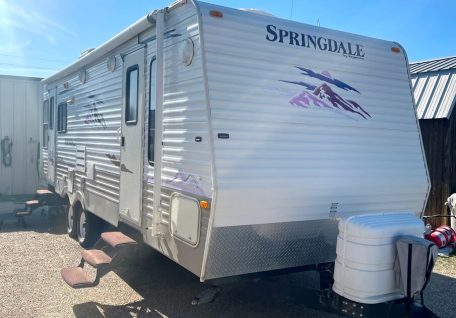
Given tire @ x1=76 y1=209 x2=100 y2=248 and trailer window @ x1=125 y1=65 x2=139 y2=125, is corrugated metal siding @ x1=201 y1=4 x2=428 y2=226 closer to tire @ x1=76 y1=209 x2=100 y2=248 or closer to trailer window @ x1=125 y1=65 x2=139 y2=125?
trailer window @ x1=125 y1=65 x2=139 y2=125

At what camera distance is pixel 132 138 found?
5.10 meters

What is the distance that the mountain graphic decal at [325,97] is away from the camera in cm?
412

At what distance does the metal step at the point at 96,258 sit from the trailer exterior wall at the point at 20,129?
26.7 feet

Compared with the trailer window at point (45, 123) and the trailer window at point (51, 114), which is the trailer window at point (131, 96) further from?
the trailer window at point (45, 123)

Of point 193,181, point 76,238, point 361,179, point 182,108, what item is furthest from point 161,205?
point 76,238

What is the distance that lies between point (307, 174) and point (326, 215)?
48 cm

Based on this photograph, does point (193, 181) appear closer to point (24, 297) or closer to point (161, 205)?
point (161, 205)

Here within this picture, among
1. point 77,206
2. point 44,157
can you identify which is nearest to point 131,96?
point 77,206

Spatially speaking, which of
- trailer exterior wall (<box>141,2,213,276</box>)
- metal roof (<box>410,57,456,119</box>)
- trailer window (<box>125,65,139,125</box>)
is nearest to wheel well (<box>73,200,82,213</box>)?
trailer window (<box>125,65,139,125</box>)

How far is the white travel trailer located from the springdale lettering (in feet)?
0.04

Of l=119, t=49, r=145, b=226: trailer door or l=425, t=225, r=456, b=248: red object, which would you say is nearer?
l=425, t=225, r=456, b=248: red object

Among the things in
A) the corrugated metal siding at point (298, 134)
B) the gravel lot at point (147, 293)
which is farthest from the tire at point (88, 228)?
the corrugated metal siding at point (298, 134)

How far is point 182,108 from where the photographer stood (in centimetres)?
402

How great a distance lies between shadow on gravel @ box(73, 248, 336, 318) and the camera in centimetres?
467
